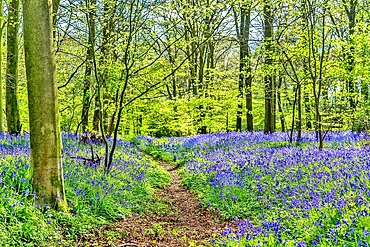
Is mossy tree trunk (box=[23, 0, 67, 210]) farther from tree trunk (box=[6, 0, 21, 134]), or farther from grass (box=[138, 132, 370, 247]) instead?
tree trunk (box=[6, 0, 21, 134])

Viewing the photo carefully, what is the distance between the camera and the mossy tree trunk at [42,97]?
4488mm

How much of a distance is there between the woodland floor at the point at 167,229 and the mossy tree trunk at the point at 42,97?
0.91 metres

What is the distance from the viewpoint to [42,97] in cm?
453

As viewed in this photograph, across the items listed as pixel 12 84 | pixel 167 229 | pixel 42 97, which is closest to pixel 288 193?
pixel 167 229

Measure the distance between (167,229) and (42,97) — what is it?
2.84 metres

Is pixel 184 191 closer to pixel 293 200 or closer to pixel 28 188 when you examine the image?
pixel 293 200

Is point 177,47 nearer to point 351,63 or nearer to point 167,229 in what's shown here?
point 351,63

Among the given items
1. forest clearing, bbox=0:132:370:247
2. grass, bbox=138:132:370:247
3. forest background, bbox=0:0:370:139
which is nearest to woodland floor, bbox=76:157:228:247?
forest clearing, bbox=0:132:370:247

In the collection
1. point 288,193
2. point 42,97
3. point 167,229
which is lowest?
Result: point 167,229

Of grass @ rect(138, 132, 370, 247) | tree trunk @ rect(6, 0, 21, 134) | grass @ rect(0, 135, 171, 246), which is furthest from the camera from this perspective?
tree trunk @ rect(6, 0, 21, 134)

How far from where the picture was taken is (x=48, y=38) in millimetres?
4562

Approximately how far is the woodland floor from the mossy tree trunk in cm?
91

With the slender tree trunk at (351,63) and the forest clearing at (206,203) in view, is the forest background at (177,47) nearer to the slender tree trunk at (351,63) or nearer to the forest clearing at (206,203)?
the slender tree trunk at (351,63)

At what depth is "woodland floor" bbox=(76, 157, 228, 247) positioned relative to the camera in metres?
4.76
